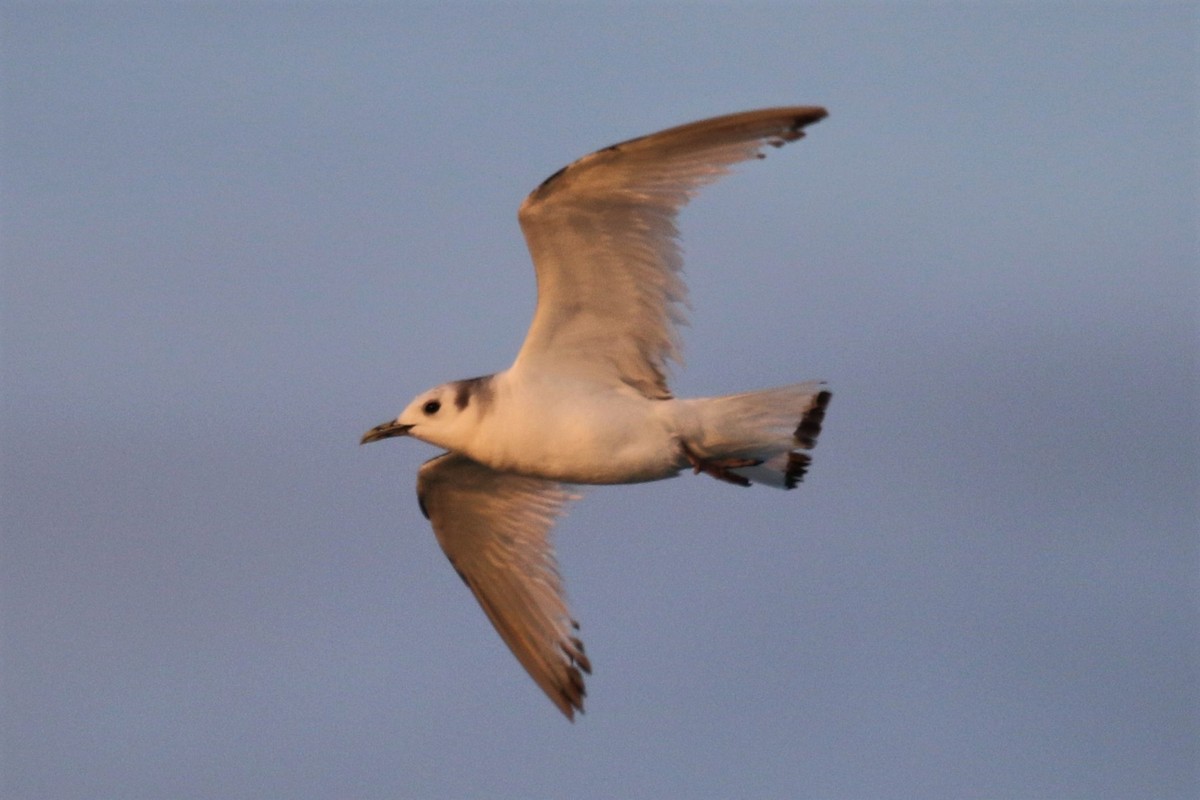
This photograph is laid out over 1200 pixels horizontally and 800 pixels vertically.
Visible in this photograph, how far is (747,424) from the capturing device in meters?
11.1

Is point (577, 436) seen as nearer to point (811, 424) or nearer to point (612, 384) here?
point (612, 384)

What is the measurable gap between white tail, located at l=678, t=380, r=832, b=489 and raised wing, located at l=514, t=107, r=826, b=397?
0.38 meters

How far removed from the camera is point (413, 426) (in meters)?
11.4

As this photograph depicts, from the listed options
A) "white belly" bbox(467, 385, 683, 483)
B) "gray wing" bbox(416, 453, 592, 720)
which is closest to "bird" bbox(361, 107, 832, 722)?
"white belly" bbox(467, 385, 683, 483)

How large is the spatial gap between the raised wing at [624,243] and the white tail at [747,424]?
1.24 ft

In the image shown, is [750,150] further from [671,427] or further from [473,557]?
[473,557]

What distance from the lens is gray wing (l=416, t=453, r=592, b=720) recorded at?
1237 cm

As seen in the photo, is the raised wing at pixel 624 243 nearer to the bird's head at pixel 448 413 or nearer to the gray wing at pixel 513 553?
the bird's head at pixel 448 413

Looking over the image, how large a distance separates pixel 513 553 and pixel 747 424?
2.30m

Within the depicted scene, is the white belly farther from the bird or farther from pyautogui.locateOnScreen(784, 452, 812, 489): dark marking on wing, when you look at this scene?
pyautogui.locateOnScreen(784, 452, 812, 489): dark marking on wing

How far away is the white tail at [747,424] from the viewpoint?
11055 mm

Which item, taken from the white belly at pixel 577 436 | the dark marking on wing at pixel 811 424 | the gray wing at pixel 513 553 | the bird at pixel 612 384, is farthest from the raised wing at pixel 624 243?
the gray wing at pixel 513 553

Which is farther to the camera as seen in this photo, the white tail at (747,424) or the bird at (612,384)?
the white tail at (747,424)

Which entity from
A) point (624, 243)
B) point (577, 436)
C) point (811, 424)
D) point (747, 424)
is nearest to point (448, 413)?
point (577, 436)
